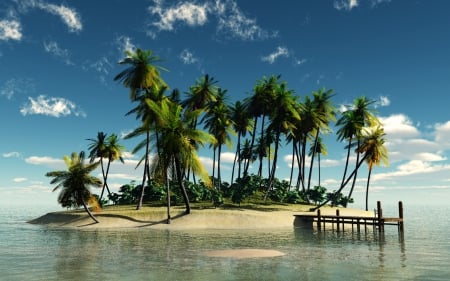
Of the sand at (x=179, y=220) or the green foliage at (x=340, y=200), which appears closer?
the sand at (x=179, y=220)

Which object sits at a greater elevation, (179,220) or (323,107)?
(323,107)

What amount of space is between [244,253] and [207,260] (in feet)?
11.1

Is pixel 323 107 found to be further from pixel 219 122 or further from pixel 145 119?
pixel 145 119

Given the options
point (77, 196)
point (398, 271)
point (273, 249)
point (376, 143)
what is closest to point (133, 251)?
point (273, 249)

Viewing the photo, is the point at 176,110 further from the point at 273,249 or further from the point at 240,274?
the point at 240,274

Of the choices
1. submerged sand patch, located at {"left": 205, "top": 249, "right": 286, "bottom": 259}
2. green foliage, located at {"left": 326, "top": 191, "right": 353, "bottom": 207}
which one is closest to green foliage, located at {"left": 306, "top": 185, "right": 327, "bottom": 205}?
green foliage, located at {"left": 326, "top": 191, "right": 353, "bottom": 207}

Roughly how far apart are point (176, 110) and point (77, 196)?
14384mm

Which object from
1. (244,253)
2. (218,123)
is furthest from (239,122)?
(244,253)

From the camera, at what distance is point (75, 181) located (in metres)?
49.0

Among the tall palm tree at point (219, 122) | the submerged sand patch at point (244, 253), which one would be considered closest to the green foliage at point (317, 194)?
the tall palm tree at point (219, 122)

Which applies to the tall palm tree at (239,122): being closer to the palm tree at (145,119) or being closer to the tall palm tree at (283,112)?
the tall palm tree at (283,112)

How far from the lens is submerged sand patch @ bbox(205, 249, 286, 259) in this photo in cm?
2784

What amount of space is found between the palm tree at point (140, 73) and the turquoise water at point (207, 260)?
2609 centimetres

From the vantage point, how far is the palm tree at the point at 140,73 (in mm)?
60000
